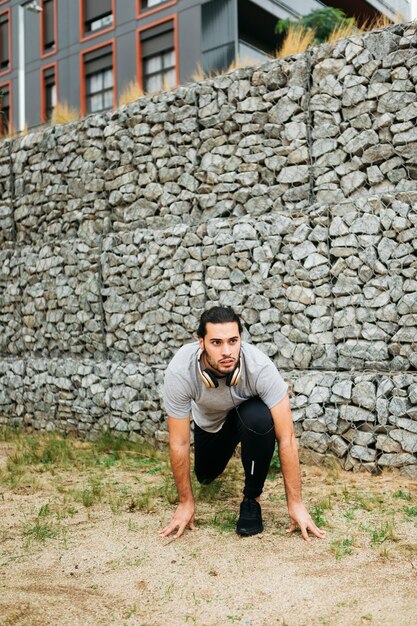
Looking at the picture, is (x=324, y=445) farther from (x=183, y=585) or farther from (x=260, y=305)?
(x=183, y=585)

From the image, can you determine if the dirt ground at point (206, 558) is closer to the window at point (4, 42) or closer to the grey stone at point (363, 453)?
the grey stone at point (363, 453)

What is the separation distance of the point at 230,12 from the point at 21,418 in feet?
43.9

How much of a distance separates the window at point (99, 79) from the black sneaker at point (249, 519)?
17.9 meters

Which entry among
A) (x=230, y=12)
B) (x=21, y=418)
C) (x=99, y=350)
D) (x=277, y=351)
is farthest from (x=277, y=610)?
(x=230, y=12)

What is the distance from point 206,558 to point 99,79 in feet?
63.3

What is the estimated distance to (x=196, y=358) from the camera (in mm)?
3975

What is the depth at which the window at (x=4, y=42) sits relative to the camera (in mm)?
23719

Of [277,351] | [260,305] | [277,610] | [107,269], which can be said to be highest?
[107,269]

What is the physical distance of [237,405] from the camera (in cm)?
409

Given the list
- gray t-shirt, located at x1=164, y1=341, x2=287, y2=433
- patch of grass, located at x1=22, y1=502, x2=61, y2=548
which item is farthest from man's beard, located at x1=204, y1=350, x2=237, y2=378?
patch of grass, located at x1=22, y1=502, x2=61, y2=548

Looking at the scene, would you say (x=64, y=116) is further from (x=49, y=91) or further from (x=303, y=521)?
(x=49, y=91)

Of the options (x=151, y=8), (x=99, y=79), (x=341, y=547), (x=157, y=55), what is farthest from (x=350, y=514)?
(x=99, y=79)

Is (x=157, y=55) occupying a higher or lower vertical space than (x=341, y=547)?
higher

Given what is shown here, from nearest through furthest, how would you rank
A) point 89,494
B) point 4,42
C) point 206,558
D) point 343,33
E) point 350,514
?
1. point 206,558
2. point 350,514
3. point 89,494
4. point 343,33
5. point 4,42
